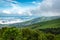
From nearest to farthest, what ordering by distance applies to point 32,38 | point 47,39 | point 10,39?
point 10,39 → point 32,38 → point 47,39

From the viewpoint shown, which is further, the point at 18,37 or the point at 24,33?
the point at 24,33

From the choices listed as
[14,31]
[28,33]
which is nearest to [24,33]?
[28,33]

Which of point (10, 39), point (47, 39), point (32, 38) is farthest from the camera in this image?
point (47, 39)

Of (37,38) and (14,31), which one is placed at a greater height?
(14,31)

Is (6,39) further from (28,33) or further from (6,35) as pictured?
(28,33)

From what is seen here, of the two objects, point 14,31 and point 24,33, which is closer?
point 14,31

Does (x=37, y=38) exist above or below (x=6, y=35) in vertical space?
below

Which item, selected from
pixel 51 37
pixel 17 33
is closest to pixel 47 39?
pixel 51 37

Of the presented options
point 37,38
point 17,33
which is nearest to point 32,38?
point 37,38

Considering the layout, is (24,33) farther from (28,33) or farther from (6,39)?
(6,39)
